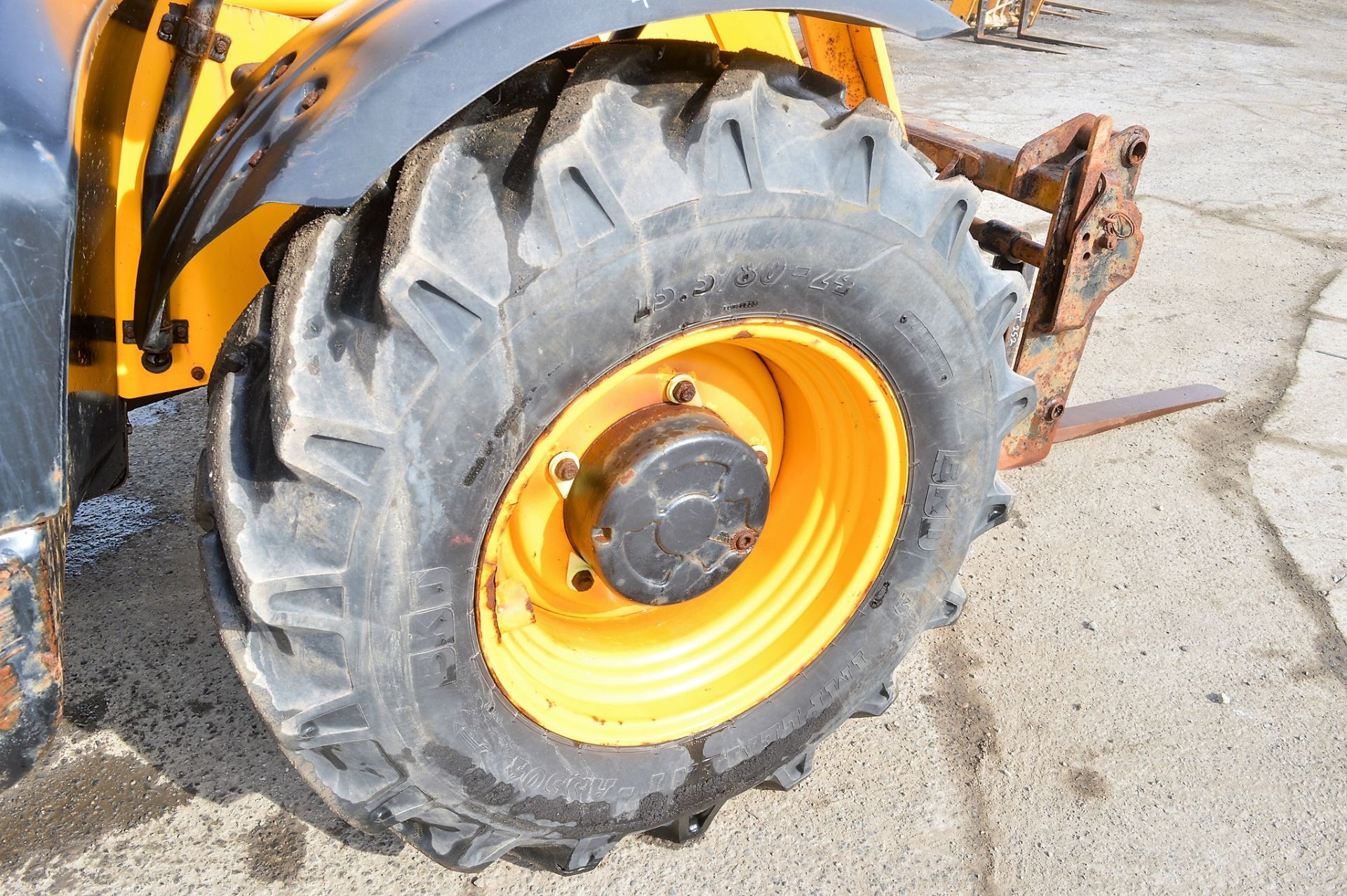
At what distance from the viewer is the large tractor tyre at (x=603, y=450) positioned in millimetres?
1109

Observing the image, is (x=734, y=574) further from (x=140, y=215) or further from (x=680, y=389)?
(x=140, y=215)

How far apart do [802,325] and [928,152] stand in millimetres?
1301

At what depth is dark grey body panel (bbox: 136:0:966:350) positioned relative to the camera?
999 mm

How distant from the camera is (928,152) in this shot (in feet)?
8.00

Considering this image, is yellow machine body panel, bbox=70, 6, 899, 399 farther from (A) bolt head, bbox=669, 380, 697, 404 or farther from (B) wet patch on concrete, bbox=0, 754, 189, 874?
(B) wet patch on concrete, bbox=0, 754, 189, 874

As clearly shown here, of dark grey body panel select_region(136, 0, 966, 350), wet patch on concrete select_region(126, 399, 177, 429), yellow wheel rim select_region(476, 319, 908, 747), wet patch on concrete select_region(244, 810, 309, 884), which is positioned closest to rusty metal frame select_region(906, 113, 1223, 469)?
yellow wheel rim select_region(476, 319, 908, 747)

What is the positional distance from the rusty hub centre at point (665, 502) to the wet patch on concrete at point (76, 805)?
1.01 metres

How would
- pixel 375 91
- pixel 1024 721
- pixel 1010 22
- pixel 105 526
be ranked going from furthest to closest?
1. pixel 1010 22
2. pixel 105 526
3. pixel 1024 721
4. pixel 375 91

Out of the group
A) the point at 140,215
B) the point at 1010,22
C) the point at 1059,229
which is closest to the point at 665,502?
the point at 140,215

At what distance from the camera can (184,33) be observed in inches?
49.9

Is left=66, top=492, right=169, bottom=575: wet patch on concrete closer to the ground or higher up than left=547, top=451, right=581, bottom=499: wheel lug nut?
closer to the ground

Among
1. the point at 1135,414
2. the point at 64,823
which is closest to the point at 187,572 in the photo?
the point at 64,823

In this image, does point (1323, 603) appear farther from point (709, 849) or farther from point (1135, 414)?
point (709, 849)

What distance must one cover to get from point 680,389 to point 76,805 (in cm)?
137
